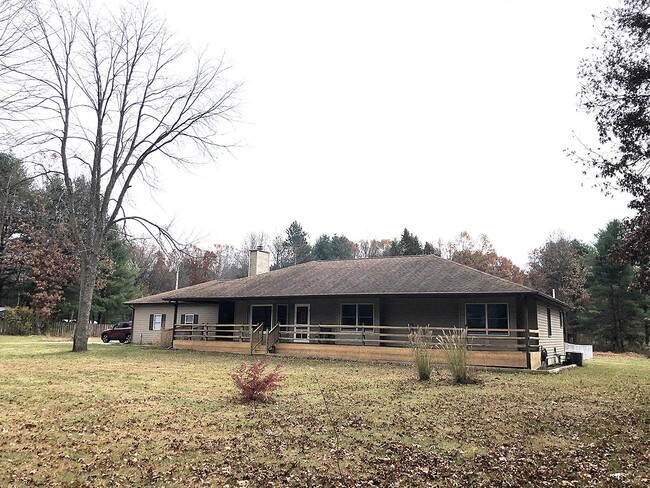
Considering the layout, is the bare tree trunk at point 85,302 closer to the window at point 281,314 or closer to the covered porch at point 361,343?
the covered porch at point 361,343

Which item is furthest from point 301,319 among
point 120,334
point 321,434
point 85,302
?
point 321,434

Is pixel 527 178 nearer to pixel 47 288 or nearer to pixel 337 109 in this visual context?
pixel 337 109

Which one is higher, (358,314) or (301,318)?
(358,314)

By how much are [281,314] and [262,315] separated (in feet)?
3.93

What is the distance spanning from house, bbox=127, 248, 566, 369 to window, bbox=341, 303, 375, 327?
0.05 metres

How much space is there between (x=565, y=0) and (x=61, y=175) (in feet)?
67.2

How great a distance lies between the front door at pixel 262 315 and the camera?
79.7 ft

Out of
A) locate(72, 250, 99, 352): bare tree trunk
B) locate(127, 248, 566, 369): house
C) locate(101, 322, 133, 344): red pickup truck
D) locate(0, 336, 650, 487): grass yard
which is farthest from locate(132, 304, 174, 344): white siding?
locate(0, 336, 650, 487): grass yard

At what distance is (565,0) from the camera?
9.77 metres

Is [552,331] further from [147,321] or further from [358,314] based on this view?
[147,321]

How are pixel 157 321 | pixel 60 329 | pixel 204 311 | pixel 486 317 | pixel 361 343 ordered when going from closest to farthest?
pixel 486 317 → pixel 361 343 → pixel 204 311 → pixel 157 321 → pixel 60 329

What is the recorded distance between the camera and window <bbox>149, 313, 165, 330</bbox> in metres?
29.2

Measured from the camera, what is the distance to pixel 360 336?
21.1 m

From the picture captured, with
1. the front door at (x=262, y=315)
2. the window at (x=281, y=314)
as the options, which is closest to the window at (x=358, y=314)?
the window at (x=281, y=314)
